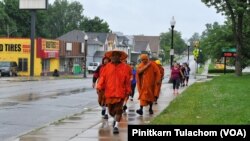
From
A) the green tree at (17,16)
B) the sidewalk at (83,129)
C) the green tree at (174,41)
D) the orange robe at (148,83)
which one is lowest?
the sidewalk at (83,129)

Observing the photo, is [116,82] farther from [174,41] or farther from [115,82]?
[174,41]

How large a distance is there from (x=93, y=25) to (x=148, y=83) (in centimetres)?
12645

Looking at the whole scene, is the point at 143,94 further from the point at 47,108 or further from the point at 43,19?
the point at 43,19

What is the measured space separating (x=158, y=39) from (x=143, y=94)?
15558cm

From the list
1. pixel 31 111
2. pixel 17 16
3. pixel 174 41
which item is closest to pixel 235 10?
pixel 31 111

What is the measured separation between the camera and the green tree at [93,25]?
14025 cm

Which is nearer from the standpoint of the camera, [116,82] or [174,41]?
[116,82]

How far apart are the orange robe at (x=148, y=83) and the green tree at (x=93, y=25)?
125 m

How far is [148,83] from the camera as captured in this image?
51.7ft

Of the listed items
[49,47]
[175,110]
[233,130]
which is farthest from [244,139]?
[49,47]

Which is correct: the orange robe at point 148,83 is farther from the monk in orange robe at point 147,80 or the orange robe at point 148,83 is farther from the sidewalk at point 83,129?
the sidewalk at point 83,129

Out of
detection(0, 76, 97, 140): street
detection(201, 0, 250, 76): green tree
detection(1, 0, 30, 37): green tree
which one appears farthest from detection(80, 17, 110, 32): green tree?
detection(0, 76, 97, 140): street

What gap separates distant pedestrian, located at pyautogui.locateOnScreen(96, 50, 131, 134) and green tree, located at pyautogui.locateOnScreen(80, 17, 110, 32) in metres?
128

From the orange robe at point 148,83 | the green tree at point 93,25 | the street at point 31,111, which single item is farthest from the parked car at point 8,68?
the green tree at point 93,25
